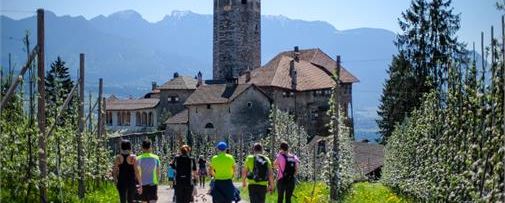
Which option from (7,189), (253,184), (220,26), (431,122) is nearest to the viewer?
(253,184)

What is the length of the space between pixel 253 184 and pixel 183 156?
1.68 metres

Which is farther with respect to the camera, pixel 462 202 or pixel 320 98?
pixel 320 98

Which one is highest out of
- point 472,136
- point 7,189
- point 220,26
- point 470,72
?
point 220,26

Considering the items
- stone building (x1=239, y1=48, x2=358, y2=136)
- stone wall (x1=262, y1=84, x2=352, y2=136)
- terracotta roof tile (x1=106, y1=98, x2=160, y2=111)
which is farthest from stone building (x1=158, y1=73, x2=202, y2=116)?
stone wall (x1=262, y1=84, x2=352, y2=136)

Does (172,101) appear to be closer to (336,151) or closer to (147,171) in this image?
(336,151)

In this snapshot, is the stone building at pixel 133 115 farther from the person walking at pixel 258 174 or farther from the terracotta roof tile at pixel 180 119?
the person walking at pixel 258 174

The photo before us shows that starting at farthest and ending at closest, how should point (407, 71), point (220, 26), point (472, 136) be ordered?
point (220, 26)
point (407, 71)
point (472, 136)

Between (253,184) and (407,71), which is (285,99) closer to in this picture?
(407,71)

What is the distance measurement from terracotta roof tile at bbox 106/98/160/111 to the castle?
25.5 inches

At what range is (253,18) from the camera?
7869 cm

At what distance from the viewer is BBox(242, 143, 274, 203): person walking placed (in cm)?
1499

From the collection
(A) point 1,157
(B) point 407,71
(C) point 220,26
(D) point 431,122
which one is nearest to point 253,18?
(C) point 220,26

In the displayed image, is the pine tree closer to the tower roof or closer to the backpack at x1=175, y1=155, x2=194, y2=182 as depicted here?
the tower roof

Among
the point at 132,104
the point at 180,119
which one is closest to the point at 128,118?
the point at 132,104
